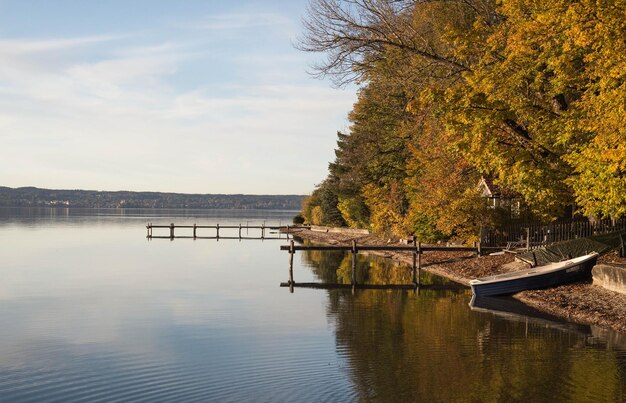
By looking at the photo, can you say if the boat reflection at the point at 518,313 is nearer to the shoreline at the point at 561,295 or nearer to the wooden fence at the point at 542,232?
the shoreline at the point at 561,295

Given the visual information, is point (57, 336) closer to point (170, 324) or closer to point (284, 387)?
point (170, 324)

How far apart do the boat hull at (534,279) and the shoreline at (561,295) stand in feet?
0.97

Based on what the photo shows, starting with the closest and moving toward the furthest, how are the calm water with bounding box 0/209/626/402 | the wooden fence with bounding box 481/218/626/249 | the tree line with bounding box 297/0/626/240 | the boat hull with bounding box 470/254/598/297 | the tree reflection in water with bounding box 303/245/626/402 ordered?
the tree reflection in water with bounding box 303/245/626/402 → the calm water with bounding box 0/209/626/402 → the tree line with bounding box 297/0/626/240 → the boat hull with bounding box 470/254/598/297 → the wooden fence with bounding box 481/218/626/249

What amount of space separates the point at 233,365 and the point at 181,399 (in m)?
3.22

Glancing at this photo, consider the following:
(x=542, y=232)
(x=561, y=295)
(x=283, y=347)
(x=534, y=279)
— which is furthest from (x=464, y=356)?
(x=542, y=232)

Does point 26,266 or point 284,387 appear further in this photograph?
point 26,266

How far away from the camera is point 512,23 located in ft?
89.6

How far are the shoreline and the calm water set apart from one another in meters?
1.03

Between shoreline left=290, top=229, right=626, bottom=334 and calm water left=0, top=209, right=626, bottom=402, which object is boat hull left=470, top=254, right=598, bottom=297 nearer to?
shoreline left=290, top=229, right=626, bottom=334

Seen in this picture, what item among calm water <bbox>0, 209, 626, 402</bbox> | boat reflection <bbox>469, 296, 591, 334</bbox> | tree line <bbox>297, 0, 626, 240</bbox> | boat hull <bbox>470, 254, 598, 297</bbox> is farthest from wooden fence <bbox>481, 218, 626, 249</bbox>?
boat reflection <bbox>469, 296, 591, 334</bbox>

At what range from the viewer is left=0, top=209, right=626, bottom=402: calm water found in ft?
49.5

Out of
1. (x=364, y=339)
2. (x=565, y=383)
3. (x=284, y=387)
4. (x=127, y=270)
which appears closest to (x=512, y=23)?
(x=364, y=339)

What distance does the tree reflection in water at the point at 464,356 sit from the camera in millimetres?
14898

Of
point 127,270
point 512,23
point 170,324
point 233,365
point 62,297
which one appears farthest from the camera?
point 127,270
